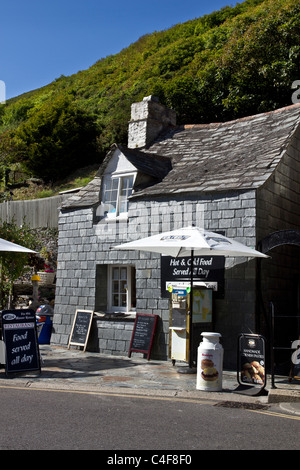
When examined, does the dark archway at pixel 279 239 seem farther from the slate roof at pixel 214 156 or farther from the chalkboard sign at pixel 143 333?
the chalkboard sign at pixel 143 333

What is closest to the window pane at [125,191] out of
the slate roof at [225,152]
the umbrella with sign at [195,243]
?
the slate roof at [225,152]

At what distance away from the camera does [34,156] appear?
34.1 meters

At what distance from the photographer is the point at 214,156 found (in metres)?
14.0

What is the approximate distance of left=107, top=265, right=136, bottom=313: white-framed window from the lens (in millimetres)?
13523

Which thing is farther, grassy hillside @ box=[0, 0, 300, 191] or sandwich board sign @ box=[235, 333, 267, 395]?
grassy hillside @ box=[0, 0, 300, 191]

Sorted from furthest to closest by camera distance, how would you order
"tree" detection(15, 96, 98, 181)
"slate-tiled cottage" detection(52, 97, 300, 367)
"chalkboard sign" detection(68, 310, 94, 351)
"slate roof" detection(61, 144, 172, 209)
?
1. "tree" detection(15, 96, 98, 181)
2. "slate roof" detection(61, 144, 172, 209)
3. "chalkboard sign" detection(68, 310, 94, 351)
4. "slate-tiled cottage" detection(52, 97, 300, 367)

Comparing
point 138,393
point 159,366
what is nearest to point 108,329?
point 159,366

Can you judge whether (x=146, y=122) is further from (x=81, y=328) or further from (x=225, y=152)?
(x=81, y=328)

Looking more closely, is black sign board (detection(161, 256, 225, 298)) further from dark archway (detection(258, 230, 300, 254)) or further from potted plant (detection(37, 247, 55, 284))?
potted plant (detection(37, 247, 55, 284))

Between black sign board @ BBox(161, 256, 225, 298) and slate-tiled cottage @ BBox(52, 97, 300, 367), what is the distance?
0.16 m

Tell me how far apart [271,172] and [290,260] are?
2674mm

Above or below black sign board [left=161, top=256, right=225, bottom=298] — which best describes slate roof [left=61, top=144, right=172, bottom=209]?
above

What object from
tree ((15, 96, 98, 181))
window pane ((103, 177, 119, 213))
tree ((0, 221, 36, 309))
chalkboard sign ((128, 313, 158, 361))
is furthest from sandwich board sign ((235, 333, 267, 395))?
tree ((15, 96, 98, 181))
